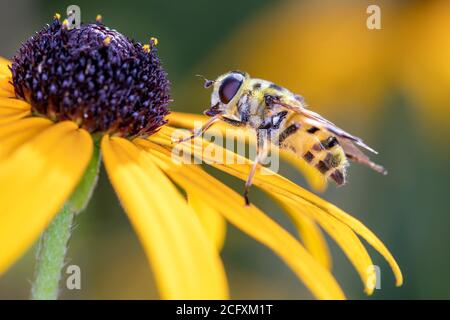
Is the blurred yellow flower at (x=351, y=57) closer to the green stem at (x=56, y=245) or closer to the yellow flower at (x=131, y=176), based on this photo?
the yellow flower at (x=131, y=176)

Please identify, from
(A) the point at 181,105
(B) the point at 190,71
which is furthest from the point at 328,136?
(B) the point at 190,71

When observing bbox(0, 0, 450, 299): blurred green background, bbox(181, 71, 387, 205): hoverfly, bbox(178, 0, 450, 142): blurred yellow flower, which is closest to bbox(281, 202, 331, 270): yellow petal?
bbox(181, 71, 387, 205): hoverfly

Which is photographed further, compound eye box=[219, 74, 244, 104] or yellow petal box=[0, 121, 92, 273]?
compound eye box=[219, 74, 244, 104]

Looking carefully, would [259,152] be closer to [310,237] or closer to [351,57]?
[310,237]

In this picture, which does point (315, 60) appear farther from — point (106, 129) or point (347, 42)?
point (106, 129)

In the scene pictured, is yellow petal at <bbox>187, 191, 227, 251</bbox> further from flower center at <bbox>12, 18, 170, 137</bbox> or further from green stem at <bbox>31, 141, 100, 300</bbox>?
green stem at <bbox>31, 141, 100, 300</bbox>

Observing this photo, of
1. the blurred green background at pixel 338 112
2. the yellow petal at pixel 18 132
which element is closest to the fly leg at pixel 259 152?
the yellow petal at pixel 18 132

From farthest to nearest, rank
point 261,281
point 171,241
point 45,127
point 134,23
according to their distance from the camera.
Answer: point 134,23 → point 261,281 → point 45,127 → point 171,241

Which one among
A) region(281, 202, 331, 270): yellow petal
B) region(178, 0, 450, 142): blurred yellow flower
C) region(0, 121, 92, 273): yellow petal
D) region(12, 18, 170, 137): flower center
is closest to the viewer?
region(0, 121, 92, 273): yellow petal
